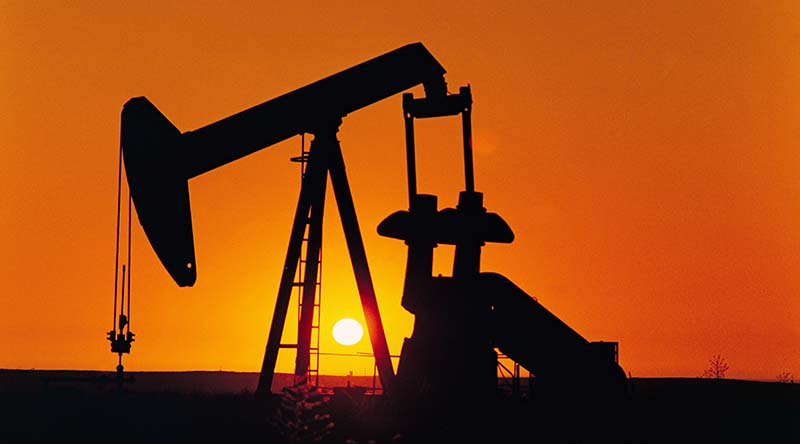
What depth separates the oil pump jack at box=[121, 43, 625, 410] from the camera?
25.4 m

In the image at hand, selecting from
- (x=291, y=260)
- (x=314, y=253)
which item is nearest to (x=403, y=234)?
(x=314, y=253)

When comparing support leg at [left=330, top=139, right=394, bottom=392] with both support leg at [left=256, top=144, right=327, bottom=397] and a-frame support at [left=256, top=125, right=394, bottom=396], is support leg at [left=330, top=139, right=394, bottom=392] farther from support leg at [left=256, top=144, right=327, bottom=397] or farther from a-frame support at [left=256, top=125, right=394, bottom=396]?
support leg at [left=256, top=144, right=327, bottom=397]

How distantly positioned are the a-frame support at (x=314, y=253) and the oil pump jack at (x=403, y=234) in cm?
2

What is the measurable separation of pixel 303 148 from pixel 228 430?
20.0ft

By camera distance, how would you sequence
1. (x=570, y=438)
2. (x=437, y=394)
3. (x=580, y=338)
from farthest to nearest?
(x=580, y=338)
(x=437, y=394)
(x=570, y=438)

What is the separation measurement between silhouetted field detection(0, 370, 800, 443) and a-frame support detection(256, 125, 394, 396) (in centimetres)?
80

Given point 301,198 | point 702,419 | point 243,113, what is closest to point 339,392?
point 301,198

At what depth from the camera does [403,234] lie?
1063 inches

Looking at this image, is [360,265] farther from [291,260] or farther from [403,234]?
[403,234]

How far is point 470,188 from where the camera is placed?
26766 millimetres

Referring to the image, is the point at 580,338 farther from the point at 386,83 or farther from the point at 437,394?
the point at 386,83

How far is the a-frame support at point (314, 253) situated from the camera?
83.9 ft

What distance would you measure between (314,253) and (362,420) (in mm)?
4424

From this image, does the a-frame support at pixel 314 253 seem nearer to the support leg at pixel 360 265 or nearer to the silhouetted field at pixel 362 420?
the support leg at pixel 360 265
